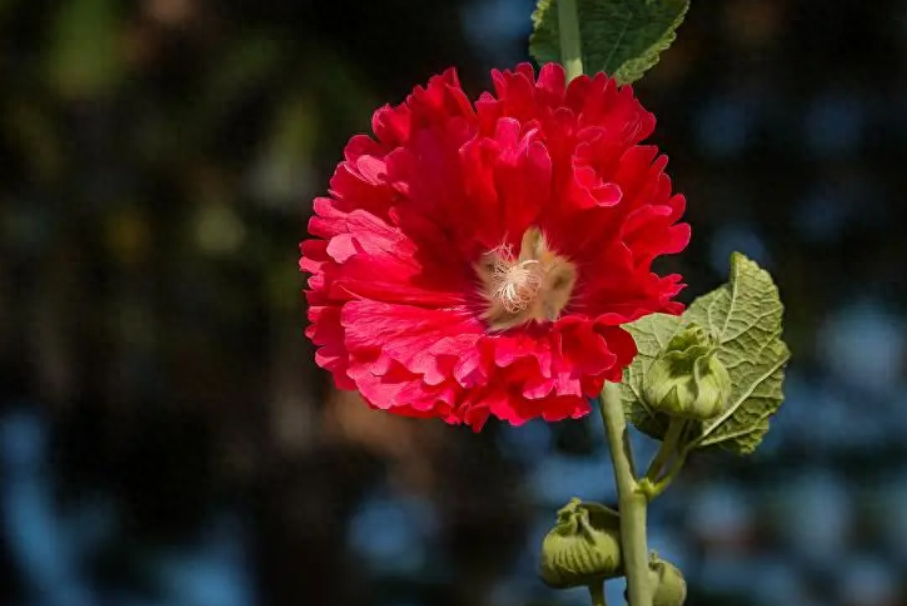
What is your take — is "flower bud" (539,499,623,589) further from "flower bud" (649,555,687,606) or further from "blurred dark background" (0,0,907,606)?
"blurred dark background" (0,0,907,606)

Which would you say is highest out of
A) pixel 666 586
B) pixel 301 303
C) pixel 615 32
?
pixel 301 303

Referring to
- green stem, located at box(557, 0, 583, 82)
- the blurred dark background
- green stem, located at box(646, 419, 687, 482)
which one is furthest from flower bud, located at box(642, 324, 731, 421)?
the blurred dark background

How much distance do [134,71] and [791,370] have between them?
225cm

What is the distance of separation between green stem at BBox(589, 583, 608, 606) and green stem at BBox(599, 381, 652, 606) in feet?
0.10

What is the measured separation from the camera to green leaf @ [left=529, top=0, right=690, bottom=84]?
65 centimetres

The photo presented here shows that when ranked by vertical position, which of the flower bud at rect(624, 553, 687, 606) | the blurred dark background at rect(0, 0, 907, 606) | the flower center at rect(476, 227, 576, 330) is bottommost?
the flower bud at rect(624, 553, 687, 606)

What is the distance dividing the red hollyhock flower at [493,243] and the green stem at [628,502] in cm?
2

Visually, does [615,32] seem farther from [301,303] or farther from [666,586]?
[301,303]

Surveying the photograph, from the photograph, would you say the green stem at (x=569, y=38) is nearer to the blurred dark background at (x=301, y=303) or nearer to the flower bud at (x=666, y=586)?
the flower bud at (x=666, y=586)

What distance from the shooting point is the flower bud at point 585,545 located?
0.58 m

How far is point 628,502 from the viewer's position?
56cm

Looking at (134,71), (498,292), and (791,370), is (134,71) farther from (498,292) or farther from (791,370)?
(498,292)

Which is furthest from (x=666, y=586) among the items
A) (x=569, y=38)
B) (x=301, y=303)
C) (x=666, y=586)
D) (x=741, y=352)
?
(x=301, y=303)

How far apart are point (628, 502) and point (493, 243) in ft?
0.38
